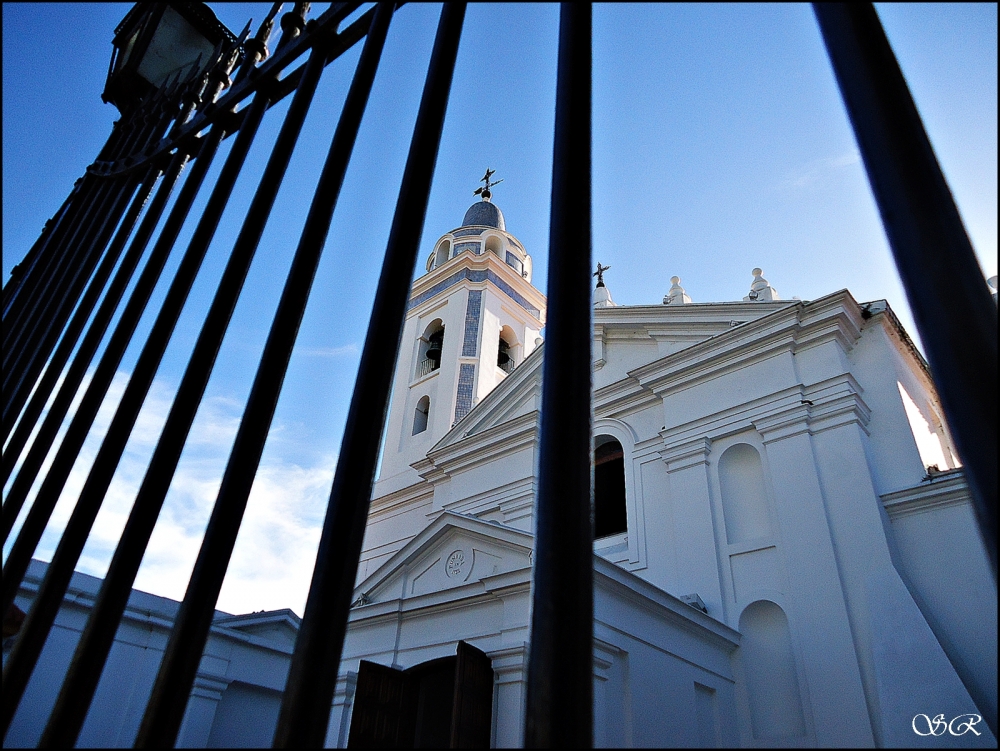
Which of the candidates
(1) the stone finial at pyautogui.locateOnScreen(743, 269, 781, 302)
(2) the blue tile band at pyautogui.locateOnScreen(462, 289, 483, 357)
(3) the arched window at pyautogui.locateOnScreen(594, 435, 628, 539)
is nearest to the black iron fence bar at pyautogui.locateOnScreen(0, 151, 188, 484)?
(3) the arched window at pyautogui.locateOnScreen(594, 435, 628, 539)

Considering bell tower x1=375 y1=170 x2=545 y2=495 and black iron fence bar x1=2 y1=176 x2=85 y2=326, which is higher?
bell tower x1=375 y1=170 x2=545 y2=495

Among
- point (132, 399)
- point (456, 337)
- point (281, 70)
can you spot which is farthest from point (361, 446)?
point (456, 337)

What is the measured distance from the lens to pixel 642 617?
7137 millimetres

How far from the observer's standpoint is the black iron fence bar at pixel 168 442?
Result: 1.56 m

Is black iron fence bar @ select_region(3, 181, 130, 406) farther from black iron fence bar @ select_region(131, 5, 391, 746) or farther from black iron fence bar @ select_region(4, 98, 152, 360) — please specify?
black iron fence bar @ select_region(131, 5, 391, 746)

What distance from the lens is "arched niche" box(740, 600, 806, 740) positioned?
7.40 m

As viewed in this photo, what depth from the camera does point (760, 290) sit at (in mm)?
13117

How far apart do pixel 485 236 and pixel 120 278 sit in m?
18.3

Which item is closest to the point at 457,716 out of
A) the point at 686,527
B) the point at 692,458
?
the point at 686,527

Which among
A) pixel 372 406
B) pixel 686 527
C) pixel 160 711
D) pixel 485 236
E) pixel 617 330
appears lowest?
pixel 160 711

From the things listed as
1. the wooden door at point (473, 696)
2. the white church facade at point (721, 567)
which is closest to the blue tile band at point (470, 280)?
the white church facade at point (721, 567)

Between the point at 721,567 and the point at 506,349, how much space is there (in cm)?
1057

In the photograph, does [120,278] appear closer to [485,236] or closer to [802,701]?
[802,701]

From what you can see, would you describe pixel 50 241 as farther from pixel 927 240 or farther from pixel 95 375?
pixel 927 240
